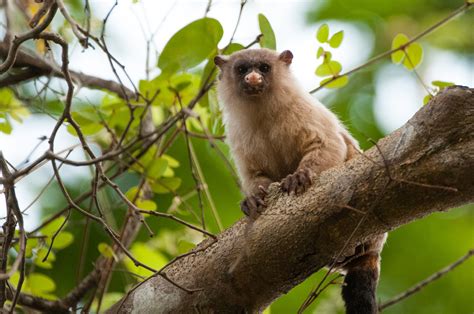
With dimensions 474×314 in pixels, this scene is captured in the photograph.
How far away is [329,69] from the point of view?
16.2ft

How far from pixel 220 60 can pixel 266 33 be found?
56cm

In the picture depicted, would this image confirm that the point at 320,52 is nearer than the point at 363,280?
No

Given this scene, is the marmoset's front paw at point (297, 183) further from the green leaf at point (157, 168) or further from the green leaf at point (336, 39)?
the green leaf at point (157, 168)

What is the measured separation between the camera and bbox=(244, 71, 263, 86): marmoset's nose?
17.4ft

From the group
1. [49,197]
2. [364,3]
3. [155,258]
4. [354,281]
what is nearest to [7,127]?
[155,258]

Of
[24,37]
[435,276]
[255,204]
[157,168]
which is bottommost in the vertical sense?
[435,276]

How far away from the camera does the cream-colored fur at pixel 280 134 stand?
187 inches

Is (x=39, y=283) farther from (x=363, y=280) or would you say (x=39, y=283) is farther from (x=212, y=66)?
(x=363, y=280)

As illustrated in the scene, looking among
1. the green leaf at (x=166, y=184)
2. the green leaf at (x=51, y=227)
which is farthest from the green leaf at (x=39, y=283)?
the green leaf at (x=166, y=184)

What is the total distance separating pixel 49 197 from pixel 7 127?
183 inches

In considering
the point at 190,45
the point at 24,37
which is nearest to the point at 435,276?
the point at 190,45

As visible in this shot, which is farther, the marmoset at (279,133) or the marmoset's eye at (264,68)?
the marmoset's eye at (264,68)

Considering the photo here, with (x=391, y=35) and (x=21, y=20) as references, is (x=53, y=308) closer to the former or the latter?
(x=21, y=20)

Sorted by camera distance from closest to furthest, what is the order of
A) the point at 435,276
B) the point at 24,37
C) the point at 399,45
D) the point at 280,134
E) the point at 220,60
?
the point at 24,37
the point at 435,276
the point at 399,45
the point at 280,134
the point at 220,60
